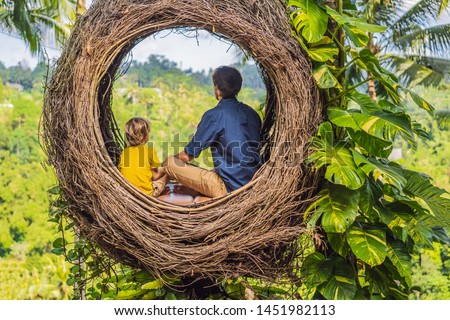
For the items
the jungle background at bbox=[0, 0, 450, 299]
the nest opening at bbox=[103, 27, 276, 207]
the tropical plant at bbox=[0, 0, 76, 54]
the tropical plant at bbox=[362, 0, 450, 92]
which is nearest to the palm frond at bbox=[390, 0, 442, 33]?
the tropical plant at bbox=[362, 0, 450, 92]

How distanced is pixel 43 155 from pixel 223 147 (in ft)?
49.1

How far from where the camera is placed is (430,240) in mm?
3574

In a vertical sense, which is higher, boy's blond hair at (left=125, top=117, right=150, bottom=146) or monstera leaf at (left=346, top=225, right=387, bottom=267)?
boy's blond hair at (left=125, top=117, right=150, bottom=146)

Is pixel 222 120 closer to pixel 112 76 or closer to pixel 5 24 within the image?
pixel 112 76

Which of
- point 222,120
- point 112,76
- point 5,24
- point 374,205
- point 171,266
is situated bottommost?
point 171,266

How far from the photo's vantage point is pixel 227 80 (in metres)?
3.89

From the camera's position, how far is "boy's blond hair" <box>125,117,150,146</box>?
392 centimetres

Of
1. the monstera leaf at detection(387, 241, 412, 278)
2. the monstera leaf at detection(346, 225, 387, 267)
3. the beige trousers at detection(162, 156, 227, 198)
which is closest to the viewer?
the monstera leaf at detection(346, 225, 387, 267)

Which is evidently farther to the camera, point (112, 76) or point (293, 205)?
point (112, 76)

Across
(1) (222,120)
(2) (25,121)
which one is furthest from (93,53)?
(2) (25,121)

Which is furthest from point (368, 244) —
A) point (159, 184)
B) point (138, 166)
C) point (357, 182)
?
point (138, 166)

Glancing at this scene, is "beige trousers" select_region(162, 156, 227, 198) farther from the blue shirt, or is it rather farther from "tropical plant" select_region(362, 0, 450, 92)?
"tropical plant" select_region(362, 0, 450, 92)

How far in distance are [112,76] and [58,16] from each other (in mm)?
8645

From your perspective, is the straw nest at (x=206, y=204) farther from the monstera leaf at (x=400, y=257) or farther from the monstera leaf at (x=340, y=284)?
the monstera leaf at (x=400, y=257)
